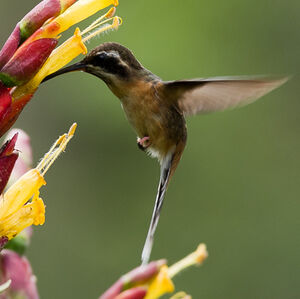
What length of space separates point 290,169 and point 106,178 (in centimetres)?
174

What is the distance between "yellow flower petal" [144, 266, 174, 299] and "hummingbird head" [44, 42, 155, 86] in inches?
32.4

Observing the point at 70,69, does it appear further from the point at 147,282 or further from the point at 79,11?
the point at 147,282

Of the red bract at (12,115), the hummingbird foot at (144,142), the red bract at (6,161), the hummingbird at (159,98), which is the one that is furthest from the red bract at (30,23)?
the hummingbird foot at (144,142)

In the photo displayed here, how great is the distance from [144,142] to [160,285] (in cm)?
115

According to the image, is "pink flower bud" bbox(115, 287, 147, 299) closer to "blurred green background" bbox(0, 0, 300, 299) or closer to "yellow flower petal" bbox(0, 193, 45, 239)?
"yellow flower petal" bbox(0, 193, 45, 239)

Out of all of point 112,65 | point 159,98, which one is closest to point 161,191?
point 159,98

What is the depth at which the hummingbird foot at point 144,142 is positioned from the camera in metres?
3.22

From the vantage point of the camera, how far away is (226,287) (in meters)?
6.51

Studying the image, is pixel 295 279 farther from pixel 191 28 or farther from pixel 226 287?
pixel 191 28

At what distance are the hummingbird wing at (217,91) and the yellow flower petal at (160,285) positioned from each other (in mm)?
818

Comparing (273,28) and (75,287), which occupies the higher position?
(273,28)

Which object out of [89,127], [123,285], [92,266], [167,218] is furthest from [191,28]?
[123,285]

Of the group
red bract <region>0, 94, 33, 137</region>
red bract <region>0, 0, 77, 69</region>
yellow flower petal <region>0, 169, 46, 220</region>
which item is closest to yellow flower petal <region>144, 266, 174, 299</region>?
yellow flower petal <region>0, 169, 46, 220</region>

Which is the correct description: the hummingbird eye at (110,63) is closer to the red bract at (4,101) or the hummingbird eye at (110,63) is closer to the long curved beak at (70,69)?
the long curved beak at (70,69)
